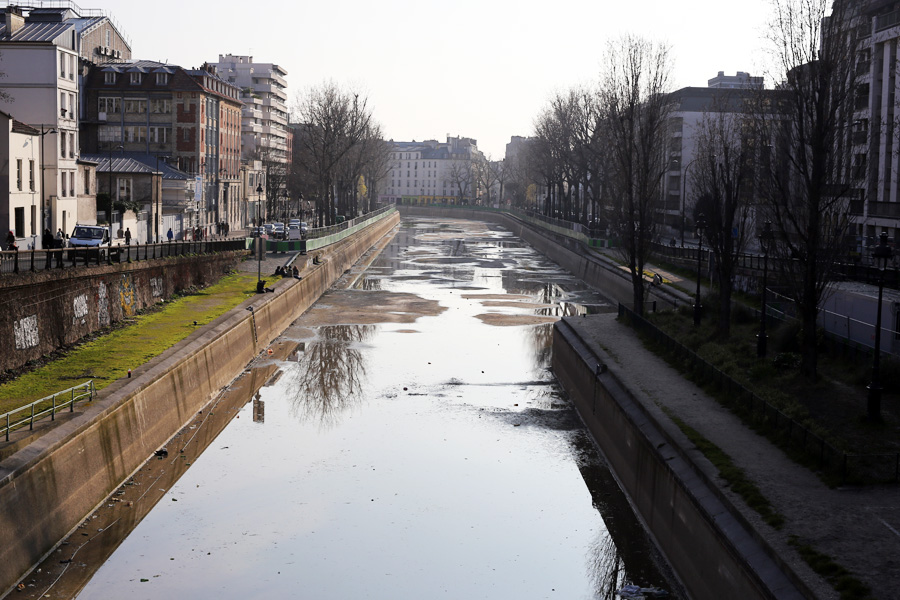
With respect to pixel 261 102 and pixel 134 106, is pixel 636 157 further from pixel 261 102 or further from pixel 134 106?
pixel 261 102

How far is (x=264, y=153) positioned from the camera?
150750 millimetres

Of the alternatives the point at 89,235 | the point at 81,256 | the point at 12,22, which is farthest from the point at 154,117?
the point at 81,256

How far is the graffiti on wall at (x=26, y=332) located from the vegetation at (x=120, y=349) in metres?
0.72

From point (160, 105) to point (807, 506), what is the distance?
89391 millimetres

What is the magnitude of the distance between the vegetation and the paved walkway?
15362 millimetres

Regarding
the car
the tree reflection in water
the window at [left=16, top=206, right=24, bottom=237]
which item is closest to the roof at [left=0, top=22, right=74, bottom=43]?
the window at [left=16, top=206, right=24, bottom=237]

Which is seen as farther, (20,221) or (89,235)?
(20,221)

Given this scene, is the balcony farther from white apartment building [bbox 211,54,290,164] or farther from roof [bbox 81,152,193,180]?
white apartment building [bbox 211,54,290,164]

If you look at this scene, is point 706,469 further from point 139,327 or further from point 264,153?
point 264,153

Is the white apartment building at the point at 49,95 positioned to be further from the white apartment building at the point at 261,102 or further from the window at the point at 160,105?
the white apartment building at the point at 261,102

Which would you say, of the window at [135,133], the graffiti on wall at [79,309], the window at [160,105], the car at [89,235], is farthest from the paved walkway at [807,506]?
the window at [135,133]

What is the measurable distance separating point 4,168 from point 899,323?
4216 cm

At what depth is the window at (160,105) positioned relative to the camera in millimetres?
98938

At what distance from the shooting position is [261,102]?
553 feet
